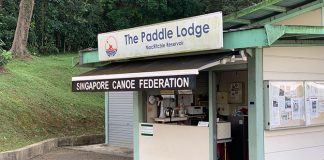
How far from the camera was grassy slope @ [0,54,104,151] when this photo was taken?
43.3 feet

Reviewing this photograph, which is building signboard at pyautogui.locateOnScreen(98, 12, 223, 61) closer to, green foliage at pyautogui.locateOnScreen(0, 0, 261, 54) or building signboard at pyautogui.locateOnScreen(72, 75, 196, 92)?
building signboard at pyautogui.locateOnScreen(72, 75, 196, 92)

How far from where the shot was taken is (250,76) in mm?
7723

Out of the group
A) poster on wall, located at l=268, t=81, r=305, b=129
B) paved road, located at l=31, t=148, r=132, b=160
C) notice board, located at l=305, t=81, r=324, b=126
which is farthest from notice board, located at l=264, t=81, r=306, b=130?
paved road, located at l=31, t=148, r=132, b=160

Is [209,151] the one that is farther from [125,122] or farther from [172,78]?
[125,122]

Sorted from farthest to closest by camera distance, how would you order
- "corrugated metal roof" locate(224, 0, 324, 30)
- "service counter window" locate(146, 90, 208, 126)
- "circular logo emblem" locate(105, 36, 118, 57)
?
"circular logo emblem" locate(105, 36, 118, 57) → "service counter window" locate(146, 90, 208, 126) → "corrugated metal roof" locate(224, 0, 324, 30)

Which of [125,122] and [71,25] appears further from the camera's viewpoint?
[71,25]

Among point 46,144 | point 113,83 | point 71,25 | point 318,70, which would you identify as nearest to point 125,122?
point 46,144

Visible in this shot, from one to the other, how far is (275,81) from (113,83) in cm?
271

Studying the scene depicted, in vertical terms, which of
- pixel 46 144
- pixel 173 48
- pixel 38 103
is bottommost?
pixel 46 144

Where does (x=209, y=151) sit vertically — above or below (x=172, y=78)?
below

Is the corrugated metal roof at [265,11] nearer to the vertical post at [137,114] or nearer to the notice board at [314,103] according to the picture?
the notice board at [314,103]

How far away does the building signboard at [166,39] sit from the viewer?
7441 mm

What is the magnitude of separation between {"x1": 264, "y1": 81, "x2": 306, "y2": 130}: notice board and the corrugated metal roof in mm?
1208

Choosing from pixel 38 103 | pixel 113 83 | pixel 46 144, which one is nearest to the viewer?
pixel 113 83
